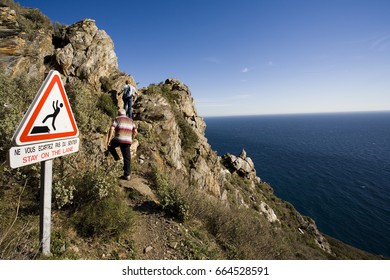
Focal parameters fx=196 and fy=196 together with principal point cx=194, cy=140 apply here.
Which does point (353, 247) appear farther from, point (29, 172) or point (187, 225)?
point (29, 172)

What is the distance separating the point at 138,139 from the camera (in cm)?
1046

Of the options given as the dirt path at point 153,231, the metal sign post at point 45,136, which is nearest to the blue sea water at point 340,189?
the dirt path at point 153,231

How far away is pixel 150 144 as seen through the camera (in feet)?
36.9

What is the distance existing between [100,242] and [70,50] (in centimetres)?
1359

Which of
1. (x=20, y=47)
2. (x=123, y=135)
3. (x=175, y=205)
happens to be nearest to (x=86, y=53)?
(x=20, y=47)

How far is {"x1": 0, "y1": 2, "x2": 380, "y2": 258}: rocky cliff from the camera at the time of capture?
210 inches

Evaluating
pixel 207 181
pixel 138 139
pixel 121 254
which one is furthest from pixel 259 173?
pixel 121 254

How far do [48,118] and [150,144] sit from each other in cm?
889

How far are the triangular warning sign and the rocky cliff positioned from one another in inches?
94.4

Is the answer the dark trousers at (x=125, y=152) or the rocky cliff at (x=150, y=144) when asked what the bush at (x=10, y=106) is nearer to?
the rocky cliff at (x=150, y=144)

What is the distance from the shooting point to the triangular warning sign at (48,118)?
7.02ft

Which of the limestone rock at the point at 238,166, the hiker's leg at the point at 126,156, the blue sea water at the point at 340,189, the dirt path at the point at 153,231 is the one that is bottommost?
the blue sea water at the point at 340,189

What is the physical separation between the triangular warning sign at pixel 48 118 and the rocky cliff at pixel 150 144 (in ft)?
7.87

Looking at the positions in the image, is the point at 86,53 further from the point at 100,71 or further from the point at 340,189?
the point at 340,189
